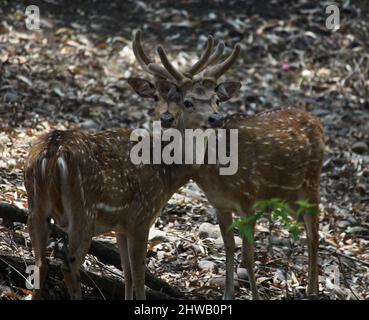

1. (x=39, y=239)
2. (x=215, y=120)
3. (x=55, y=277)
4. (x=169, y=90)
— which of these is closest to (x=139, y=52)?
(x=169, y=90)

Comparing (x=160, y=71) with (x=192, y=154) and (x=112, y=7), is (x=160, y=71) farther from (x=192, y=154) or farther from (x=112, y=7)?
(x=112, y=7)

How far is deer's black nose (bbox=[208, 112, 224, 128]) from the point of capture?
7723 mm

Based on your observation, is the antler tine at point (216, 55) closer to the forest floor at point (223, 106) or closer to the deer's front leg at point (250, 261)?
the forest floor at point (223, 106)

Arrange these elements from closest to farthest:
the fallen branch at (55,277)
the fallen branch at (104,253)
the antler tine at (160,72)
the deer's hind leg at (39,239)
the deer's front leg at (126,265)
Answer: the deer's hind leg at (39,239)
the fallen branch at (55,277)
the deer's front leg at (126,265)
the fallen branch at (104,253)
the antler tine at (160,72)

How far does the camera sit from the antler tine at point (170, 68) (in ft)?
26.5

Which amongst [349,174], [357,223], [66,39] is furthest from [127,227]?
[66,39]

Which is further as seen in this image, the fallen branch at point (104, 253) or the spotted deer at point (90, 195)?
the fallen branch at point (104, 253)

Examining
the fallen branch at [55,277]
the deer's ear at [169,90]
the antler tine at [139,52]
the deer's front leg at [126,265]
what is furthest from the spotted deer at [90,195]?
the antler tine at [139,52]

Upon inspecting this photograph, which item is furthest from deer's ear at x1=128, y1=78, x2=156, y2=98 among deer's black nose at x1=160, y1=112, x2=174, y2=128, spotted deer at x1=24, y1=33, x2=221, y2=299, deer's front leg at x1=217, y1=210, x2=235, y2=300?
deer's front leg at x1=217, y1=210, x2=235, y2=300

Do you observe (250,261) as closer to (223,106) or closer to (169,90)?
(169,90)

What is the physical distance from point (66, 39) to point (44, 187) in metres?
8.72

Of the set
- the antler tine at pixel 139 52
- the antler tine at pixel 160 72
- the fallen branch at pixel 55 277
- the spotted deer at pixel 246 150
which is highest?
Answer: the antler tine at pixel 139 52

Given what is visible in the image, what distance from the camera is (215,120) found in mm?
7719

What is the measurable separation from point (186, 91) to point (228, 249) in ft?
5.11
